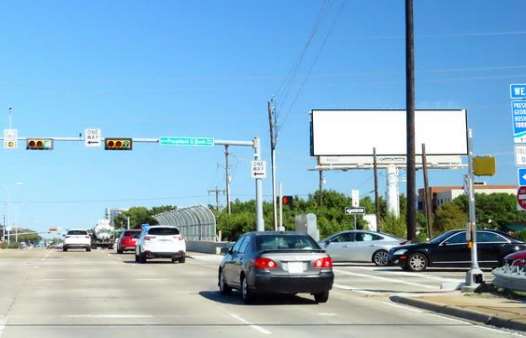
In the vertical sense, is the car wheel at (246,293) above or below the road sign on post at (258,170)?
below

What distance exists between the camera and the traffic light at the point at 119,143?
128 ft

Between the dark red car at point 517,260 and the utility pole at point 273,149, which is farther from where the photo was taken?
the utility pole at point 273,149

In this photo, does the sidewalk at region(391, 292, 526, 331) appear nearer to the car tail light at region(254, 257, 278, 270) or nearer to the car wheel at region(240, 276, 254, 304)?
the car tail light at region(254, 257, 278, 270)

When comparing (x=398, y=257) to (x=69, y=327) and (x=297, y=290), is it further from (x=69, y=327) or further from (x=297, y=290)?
(x=69, y=327)

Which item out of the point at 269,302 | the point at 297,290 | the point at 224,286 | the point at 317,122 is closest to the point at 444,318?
the point at 297,290

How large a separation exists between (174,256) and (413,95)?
40.1 feet

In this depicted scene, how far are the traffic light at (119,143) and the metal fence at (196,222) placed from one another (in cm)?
854

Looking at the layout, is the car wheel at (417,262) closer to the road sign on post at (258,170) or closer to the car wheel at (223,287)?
the car wheel at (223,287)

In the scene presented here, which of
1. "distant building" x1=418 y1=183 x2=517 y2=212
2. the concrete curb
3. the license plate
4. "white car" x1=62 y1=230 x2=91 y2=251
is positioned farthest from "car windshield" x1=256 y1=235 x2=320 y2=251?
"distant building" x1=418 y1=183 x2=517 y2=212

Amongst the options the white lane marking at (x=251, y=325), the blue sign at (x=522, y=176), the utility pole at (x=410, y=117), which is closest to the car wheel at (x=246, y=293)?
the white lane marking at (x=251, y=325)

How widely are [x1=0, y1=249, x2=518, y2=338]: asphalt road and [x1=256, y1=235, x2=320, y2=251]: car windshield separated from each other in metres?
1.19

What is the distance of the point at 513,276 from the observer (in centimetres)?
1599

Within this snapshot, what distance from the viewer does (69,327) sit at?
486 inches

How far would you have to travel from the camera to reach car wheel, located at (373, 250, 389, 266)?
2967 centimetres
